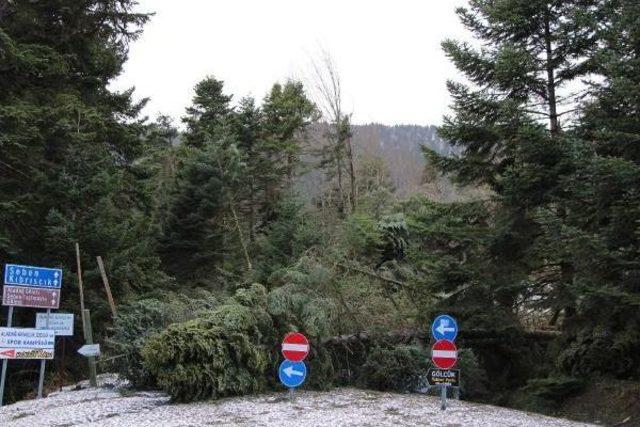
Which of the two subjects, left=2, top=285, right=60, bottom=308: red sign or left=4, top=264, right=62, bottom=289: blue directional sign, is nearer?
left=4, top=264, right=62, bottom=289: blue directional sign

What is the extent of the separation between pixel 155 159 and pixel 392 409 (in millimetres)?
22217

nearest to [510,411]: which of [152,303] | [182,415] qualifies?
[182,415]

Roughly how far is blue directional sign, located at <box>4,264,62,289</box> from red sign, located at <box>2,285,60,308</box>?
10 centimetres

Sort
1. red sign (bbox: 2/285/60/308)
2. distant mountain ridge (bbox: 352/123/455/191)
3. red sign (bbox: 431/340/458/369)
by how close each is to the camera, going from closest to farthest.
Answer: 1. red sign (bbox: 431/340/458/369)
2. red sign (bbox: 2/285/60/308)
3. distant mountain ridge (bbox: 352/123/455/191)

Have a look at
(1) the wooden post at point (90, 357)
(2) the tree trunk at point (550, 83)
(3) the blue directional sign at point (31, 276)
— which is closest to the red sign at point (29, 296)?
(3) the blue directional sign at point (31, 276)

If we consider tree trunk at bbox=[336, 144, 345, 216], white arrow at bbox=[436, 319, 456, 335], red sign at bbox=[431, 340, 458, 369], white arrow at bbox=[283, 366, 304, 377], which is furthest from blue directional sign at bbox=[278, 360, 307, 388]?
tree trunk at bbox=[336, 144, 345, 216]

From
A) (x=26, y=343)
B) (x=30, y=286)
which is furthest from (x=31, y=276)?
(x=26, y=343)

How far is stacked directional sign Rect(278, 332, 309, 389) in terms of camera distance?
9398 millimetres

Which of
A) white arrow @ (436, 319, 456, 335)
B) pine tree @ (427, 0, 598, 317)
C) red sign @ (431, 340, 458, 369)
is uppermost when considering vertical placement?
pine tree @ (427, 0, 598, 317)

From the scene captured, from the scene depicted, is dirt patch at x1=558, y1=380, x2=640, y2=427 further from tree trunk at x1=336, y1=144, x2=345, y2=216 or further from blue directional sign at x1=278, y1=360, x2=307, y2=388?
tree trunk at x1=336, y1=144, x2=345, y2=216

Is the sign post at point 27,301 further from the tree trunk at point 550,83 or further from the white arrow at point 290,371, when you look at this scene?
the tree trunk at point 550,83

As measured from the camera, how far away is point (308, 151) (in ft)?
100

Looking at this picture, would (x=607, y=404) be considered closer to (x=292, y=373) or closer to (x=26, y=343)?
(x=292, y=373)

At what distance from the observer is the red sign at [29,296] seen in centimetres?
1171
